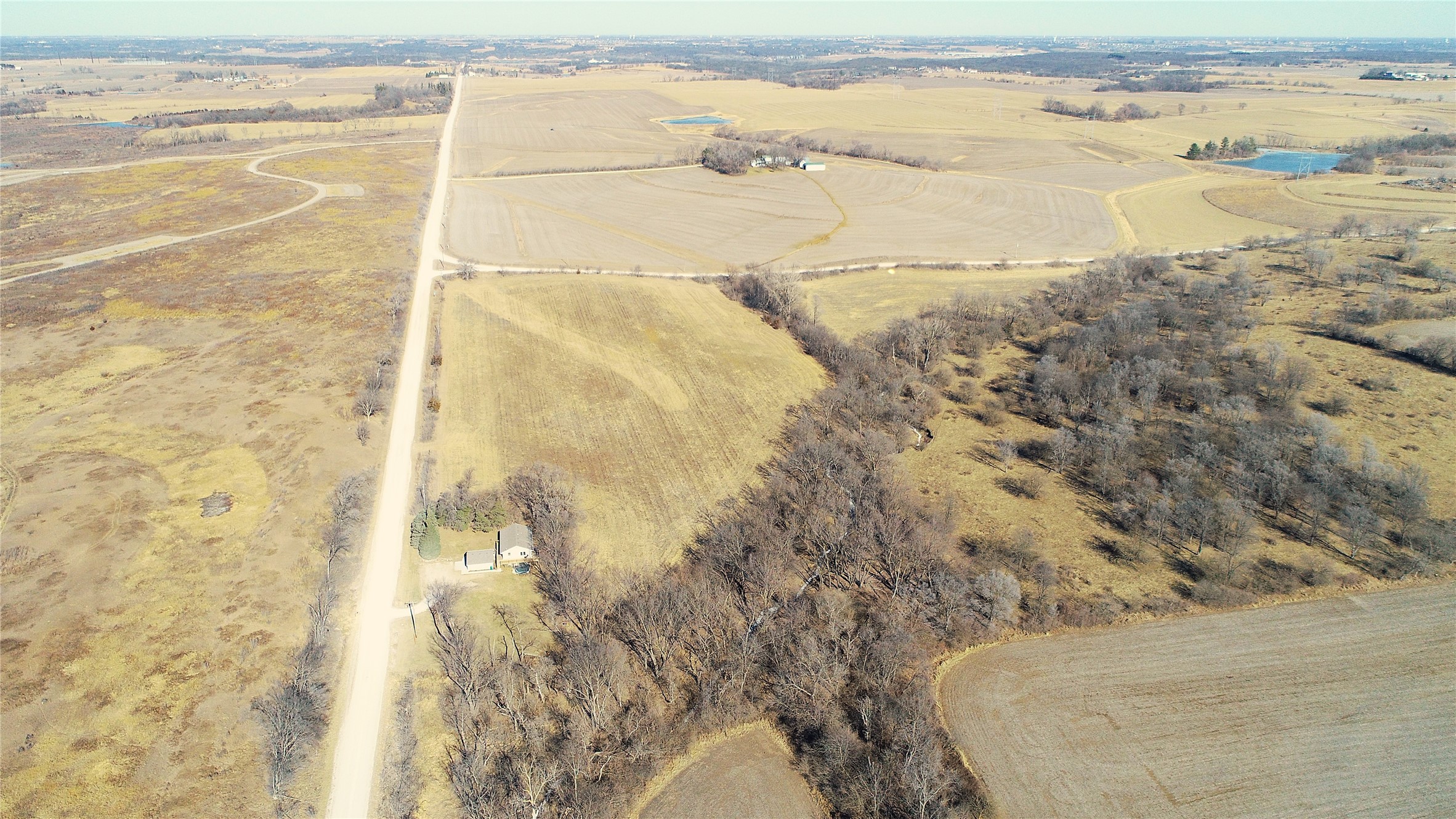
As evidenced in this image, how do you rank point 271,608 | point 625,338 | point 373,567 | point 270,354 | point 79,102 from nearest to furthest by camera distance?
point 271,608
point 373,567
point 270,354
point 625,338
point 79,102

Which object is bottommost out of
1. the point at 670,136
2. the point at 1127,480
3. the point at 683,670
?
the point at 683,670

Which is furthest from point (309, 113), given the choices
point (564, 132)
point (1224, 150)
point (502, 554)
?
point (1224, 150)

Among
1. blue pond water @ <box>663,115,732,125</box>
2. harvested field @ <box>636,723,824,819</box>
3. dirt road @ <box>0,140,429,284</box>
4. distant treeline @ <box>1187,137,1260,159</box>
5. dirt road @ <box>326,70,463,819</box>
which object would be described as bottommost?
harvested field @ <box>636,723,824,819</box>

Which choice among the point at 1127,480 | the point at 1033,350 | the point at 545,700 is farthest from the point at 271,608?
the point at 1033,350

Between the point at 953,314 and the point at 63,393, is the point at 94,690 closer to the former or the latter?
the point at 63,393

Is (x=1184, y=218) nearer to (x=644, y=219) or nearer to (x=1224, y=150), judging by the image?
(x=1224, y=150)

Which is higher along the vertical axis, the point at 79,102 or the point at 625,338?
the point at 79,102

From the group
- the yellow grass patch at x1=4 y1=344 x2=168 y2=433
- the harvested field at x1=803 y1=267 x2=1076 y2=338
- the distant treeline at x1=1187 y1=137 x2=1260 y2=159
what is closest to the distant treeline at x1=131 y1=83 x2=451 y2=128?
the yellow grass patch at x1=4 y1=344 x2=168 y2=433

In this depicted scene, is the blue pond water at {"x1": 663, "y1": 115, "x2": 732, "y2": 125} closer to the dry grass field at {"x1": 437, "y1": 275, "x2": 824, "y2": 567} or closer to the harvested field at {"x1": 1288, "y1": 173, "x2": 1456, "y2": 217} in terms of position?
the harvested field at {"x1": 1288, "y1": 173, "x2": 1456, "y2": 217}
